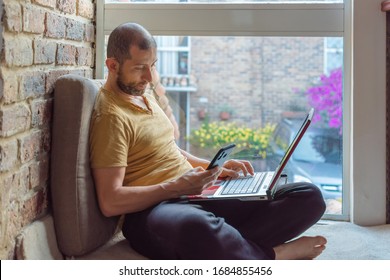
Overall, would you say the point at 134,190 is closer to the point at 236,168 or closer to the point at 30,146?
the point at 30,146

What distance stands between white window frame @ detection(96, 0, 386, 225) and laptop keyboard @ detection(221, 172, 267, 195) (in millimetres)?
531

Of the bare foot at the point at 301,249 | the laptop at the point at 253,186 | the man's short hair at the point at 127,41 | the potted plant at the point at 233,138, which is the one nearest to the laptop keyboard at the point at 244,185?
the laptop at the point at 253,186

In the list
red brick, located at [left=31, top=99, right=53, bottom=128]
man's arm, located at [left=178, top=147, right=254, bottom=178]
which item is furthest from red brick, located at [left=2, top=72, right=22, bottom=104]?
man's arm, located at [left=178, top=147, right=254, bottom=178]

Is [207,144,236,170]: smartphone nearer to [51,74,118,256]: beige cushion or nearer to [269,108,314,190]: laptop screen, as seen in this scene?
[269,108,314,190]: laptop screen

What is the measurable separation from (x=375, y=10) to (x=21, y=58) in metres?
1.42

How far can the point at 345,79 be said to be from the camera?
237 cm

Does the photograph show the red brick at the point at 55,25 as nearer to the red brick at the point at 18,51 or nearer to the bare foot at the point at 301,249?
the red brick at the point at 18,51

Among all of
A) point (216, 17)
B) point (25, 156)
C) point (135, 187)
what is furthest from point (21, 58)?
point (216, 17)

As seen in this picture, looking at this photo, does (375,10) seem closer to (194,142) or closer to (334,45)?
(334,45)

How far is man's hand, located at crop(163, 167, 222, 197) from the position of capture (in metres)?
1.78

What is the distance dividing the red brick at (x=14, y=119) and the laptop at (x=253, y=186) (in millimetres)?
537

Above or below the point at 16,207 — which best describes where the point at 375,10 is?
above
